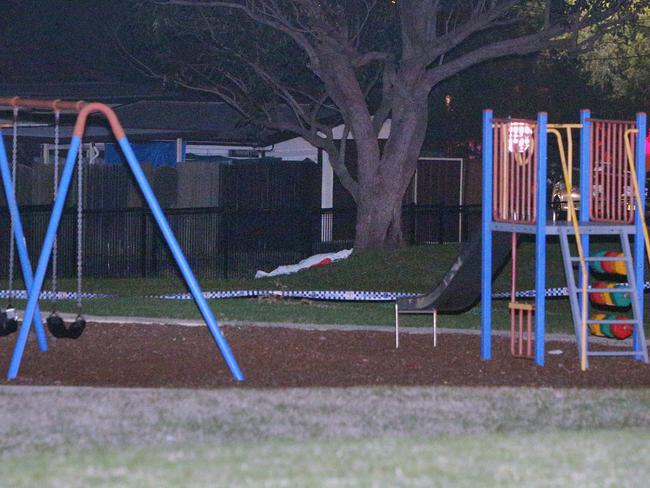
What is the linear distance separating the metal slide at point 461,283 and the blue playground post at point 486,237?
6.2 inches

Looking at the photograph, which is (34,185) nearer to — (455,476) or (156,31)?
(156,31)

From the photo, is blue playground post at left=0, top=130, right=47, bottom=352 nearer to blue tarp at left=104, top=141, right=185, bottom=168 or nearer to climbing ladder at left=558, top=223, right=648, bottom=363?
climbing ladder at left=558, top=223, right=648, bottom=363

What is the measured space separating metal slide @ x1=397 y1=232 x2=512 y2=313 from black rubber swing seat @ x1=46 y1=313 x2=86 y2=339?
2983 millimetres

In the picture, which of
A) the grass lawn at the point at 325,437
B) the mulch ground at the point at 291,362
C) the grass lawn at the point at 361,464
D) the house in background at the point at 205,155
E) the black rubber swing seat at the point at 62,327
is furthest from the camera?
the house in background at the point at 205,155

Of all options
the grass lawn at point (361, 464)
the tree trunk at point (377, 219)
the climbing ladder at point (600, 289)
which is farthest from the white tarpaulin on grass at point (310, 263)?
the grass lawn at point (361, 464)

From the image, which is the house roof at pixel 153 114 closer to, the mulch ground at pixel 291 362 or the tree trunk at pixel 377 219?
the tree trunk at pixel 377 219

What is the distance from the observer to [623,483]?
580 cm

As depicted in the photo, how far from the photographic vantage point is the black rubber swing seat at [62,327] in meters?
10.8

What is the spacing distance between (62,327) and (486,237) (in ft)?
13.2

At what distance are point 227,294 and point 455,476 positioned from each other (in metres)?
10.7

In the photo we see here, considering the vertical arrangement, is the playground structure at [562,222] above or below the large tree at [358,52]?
below

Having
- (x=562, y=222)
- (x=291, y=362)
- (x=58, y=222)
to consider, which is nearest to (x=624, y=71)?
(x=562, y=222)

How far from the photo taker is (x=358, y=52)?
68.9 ft

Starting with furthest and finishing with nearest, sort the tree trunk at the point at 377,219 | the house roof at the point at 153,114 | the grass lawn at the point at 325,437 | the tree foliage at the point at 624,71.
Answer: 1. the tree foliage at the point at 624,71
2. the house roof at the point at 153,114
3. the tree trunk at the point at 377,219
4. the grass lawn at the point at 325,437
